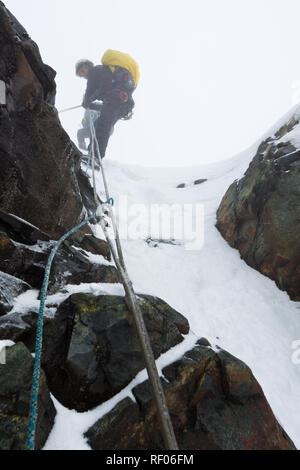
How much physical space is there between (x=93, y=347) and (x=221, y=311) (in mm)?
4467

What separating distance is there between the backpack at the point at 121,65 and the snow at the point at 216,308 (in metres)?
6.39

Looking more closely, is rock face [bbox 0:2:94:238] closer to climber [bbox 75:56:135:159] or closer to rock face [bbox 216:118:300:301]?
rock face [bbox 216:118:300:301]

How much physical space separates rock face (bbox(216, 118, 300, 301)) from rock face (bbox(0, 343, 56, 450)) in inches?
267

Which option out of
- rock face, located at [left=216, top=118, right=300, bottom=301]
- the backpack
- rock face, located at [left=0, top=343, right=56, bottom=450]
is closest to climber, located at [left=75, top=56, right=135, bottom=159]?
the backpack

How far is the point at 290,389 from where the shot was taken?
4879 millimetres

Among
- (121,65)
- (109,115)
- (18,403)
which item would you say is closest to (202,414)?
(18,403)

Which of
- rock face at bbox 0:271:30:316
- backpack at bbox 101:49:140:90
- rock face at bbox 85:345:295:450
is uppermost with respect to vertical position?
backpack at bbox 101:49:140:90

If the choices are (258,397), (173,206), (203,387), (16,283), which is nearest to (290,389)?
(258,397)

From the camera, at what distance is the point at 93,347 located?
269 cm

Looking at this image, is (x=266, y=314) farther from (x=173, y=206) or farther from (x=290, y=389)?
(x=173, y=206)

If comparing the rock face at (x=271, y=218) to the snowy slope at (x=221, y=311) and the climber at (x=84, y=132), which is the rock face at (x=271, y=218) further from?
the climber at (x=84, y=132)

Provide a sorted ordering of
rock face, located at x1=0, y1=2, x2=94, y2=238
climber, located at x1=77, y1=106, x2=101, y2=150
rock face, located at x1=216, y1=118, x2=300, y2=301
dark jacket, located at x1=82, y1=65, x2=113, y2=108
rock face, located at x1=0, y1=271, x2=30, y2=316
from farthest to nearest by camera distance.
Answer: climber, located at x1=77, y1=106, x2=101, y2=150 < dark jacket, located at x1=82, y1=65, x2=113, y2=108 < rock face, located at x1=216, y1=118, x2=300, y2=301 < rock face, located at x1=0, y1=2, x2=94, y2=238 < rock face, located at x1=0, y1=271, x2=30, y2=316

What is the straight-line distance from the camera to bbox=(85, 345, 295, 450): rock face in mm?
2334

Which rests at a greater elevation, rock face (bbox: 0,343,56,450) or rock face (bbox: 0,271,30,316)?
rock face (bbox: 0,271,30,316)
